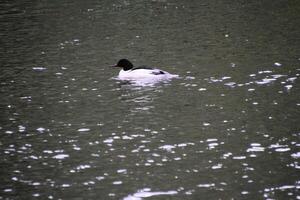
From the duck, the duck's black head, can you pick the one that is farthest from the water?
the duck

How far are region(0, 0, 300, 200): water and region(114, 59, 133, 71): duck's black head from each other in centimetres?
55

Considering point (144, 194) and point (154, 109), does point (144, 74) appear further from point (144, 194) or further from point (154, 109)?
point (144, 194)

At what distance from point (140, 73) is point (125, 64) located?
4.50 feet

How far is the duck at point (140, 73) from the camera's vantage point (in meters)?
25.9

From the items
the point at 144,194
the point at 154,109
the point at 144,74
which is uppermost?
the point at 144,74

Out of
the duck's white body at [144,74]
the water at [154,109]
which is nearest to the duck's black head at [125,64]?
the duck's white body at [144,74]

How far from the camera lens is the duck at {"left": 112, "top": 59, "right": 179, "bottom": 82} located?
2592 centimetres

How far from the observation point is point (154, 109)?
2183cm

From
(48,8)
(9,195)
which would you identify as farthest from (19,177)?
(48,8)

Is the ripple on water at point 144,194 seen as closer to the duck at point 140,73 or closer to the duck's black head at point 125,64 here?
the duck at point 140,73

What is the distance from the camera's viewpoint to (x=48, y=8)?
43375mm

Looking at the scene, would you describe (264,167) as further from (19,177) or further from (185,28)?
(185,28)

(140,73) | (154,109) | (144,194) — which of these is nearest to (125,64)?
(140,73)

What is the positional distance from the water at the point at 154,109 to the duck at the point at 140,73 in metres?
0.66
